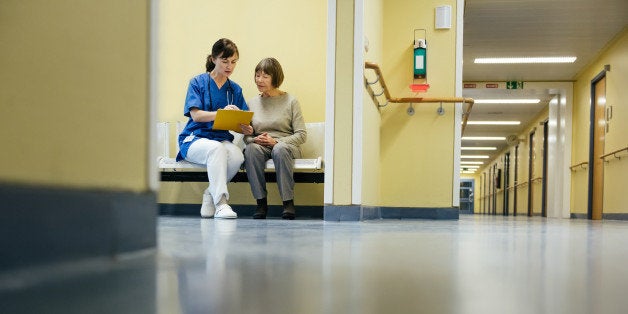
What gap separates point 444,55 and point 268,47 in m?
1.55

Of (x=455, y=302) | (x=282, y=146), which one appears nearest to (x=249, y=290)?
(x=455, y=302)

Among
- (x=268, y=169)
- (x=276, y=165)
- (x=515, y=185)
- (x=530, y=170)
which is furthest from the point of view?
(x=515, y=185)

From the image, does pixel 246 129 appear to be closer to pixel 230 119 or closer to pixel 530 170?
pixel 230 119

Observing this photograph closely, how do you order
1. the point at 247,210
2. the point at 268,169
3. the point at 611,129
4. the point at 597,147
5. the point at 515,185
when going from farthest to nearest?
1. the point at 515,185
2. the point at 597,147
3. the point at 611,129
4. the point at 247,210
5. the point at 268,169

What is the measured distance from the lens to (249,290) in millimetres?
707

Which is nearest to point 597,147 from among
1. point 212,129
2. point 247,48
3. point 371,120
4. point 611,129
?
point 611,129

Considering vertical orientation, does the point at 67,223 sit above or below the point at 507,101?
below

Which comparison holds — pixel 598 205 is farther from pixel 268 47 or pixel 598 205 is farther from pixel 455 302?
pixel 455 302

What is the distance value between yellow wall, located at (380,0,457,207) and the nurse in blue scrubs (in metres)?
1.51

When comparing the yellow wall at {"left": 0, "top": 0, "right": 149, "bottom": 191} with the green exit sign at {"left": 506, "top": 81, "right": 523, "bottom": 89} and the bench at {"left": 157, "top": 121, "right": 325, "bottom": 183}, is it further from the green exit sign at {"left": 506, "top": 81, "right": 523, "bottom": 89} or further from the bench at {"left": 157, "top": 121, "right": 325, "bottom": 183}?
the green exit sign at {"left": 506, "top": 81, "right": 523, "bottom": 89}

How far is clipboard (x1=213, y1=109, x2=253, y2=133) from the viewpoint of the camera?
4.09m

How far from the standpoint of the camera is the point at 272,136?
4504 millimetres

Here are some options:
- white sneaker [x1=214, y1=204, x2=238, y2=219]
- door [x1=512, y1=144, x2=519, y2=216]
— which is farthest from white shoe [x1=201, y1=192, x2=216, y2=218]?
door [x1=512, y1=144, x2=519, y2=216]

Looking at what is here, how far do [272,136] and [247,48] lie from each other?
3.62 ft
